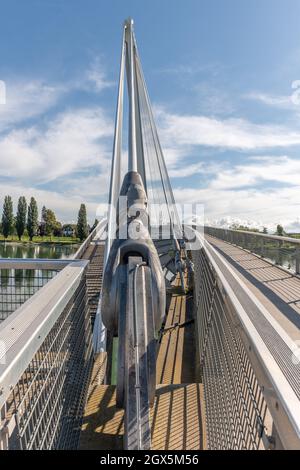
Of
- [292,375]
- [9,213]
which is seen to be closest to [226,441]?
[292,375]

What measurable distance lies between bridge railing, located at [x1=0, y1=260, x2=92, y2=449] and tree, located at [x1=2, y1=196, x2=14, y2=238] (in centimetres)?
6942

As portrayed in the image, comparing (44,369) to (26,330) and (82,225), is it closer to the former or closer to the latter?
(26,330)

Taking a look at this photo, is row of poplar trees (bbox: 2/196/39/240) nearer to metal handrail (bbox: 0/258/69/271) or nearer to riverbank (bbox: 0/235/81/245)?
riverbank (bbox: 0/235/81/245)

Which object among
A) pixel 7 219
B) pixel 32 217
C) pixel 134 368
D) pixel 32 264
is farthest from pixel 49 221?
pixel 134 368

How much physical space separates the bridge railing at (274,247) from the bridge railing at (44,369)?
557 centimetres

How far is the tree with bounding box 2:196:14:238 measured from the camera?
66.1 metres

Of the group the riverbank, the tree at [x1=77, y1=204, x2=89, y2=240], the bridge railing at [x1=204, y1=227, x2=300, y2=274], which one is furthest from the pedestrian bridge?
the tree at [x1=77, y1=204, x2=89, y2=240]

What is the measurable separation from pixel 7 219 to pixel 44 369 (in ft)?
233

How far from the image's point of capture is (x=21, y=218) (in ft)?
218

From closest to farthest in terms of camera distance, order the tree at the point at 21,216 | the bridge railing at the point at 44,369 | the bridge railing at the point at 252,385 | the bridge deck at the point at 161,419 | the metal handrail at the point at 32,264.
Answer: the bridge railing at the point at 252,385
the bridge railing at the point at 44,369
the bridge deck at the point at 161,419
the metal handrail at the point at 32,264
the tree at the point at 21,216

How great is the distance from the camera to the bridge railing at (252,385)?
3.42ft

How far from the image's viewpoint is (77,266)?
2777mm

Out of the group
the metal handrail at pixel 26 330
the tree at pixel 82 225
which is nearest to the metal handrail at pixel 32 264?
the metal handrail at pixel 26 330

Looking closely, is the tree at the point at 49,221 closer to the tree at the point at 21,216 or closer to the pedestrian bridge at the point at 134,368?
the tree at the point at 21,216
